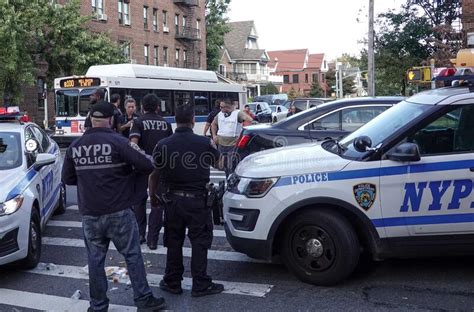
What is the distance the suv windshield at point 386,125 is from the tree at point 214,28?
48.8 m

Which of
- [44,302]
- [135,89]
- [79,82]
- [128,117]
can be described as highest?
[79,82]

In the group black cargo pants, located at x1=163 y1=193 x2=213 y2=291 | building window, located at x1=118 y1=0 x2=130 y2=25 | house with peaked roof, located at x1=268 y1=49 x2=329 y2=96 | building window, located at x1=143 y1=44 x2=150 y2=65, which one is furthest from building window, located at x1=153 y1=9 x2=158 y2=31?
house with peaked roof, located at x1=268 y1=49 x2=329 y2=96

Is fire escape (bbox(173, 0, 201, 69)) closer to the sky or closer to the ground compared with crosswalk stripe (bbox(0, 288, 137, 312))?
closer to the sky

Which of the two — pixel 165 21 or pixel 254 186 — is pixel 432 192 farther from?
pixel 165 21

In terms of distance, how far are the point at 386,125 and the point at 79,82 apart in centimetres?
1481

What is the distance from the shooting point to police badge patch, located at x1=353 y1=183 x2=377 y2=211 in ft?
15.9

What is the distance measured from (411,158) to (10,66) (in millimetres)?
20772

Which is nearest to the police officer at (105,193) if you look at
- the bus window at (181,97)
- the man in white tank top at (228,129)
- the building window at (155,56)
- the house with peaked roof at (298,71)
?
the man in white tank top at (228,129)

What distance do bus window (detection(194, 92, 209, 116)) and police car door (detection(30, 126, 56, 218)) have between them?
52.5ft

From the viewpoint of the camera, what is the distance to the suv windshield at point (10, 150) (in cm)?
634

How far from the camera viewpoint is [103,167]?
14.5ft

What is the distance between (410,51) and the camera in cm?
3403

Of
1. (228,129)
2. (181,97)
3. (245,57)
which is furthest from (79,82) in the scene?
(245,57)

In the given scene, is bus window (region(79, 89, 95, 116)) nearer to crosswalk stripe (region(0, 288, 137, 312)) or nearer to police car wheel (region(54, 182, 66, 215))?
police car wheel (region(54, 182, 66, 215))
